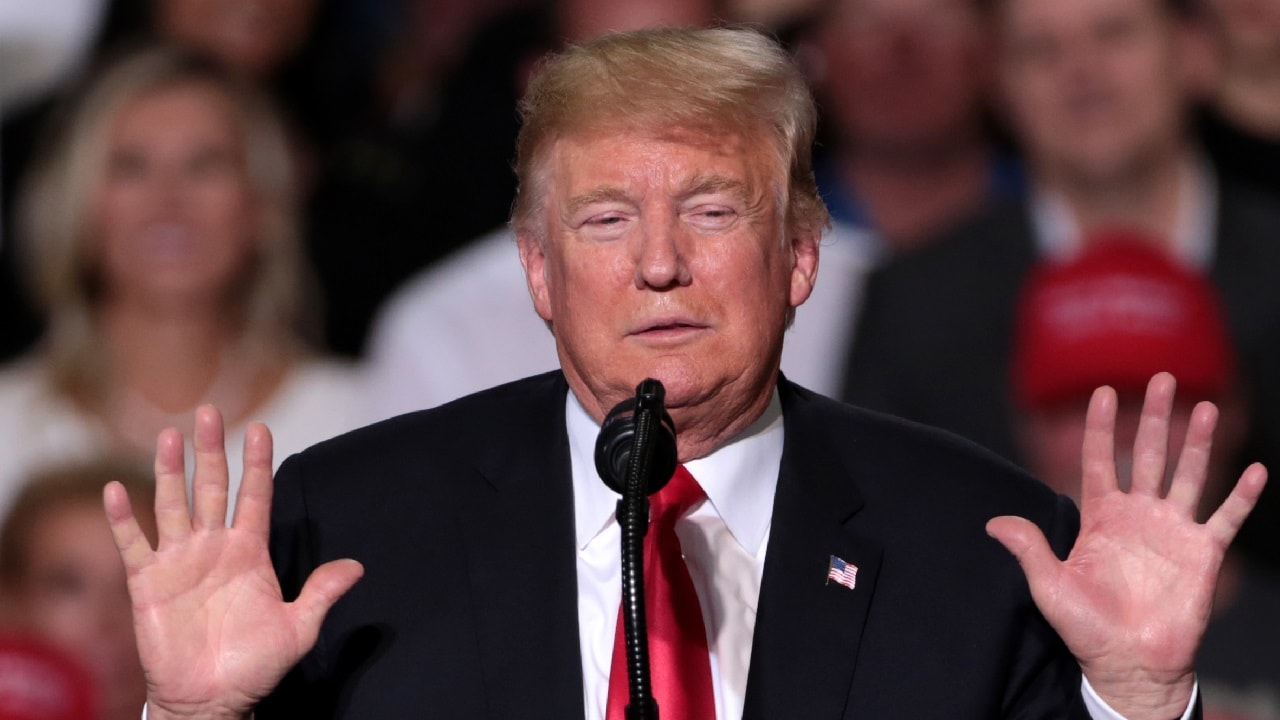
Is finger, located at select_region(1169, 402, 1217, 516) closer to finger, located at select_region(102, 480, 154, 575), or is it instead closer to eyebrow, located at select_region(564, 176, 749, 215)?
eyebrow, located at select_region(564, 176, 749, 215)

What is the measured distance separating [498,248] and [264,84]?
0.67 m

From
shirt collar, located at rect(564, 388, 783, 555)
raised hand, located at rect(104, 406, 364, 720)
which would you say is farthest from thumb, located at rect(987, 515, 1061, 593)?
raised hand, located at rect(104, 406, 364, 720)

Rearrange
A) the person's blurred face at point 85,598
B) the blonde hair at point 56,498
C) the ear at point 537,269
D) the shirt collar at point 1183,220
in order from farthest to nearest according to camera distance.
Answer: the shirt collar at point 1183,220 < the blonde hair at point 56,498 < the person's blurred face at point 85,598 < the ear at point 537,269

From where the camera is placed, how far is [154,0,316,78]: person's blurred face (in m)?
4.34

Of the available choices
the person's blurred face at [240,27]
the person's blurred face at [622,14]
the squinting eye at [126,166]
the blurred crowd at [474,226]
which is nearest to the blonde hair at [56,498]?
the blurred crowd at [474,226]

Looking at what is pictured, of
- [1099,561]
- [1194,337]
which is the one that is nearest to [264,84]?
[1194,337]

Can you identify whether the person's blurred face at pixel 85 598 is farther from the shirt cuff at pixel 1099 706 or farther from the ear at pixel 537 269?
the shirt cuff at pixel 1099 706

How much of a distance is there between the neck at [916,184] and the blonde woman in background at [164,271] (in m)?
1.29

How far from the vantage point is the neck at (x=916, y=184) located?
431cm

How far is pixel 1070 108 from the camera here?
4.29 metres

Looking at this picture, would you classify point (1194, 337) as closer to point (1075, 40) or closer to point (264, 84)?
point (1075, 40)

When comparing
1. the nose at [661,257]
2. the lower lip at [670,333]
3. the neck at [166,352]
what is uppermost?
the neck at [166,352]

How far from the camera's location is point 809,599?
1968 mm

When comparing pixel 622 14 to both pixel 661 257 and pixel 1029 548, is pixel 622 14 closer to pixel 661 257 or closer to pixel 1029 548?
pixel 661 257
